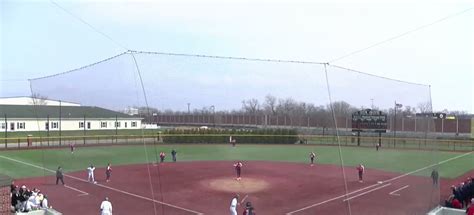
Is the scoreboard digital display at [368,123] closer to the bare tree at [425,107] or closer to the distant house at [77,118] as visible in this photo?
the bare tree at [425,107]

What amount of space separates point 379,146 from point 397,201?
2069 centimetres

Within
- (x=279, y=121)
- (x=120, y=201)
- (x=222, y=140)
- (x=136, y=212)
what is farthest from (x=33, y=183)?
(x=222, y=140)

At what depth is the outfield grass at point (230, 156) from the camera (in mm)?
24650

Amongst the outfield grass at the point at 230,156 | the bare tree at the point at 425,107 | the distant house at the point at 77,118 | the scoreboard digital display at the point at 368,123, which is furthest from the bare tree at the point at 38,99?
the scoreboard digital display at the point at 368,123

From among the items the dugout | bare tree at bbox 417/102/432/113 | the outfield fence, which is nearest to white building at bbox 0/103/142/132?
the outfield fence

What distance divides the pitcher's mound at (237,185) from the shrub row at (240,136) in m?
15.4

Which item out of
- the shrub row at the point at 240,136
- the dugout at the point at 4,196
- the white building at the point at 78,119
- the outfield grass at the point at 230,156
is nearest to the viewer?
the dugout at the point at 4,196

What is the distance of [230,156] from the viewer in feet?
128

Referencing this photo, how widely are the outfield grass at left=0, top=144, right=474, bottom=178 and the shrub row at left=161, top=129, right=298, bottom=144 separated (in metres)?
0.78

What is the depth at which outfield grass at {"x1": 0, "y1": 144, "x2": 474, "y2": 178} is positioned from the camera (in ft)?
80.9

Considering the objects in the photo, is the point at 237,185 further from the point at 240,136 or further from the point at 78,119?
the point at 240,136

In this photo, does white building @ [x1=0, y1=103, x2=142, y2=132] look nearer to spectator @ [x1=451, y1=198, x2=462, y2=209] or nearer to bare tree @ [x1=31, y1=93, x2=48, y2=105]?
bare tree @ [x1=31, y1=93, x2=48, y2=105]

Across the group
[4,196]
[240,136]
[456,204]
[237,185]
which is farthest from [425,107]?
[240,136]

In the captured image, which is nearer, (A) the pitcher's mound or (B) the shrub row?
(A) the pitcher's mound
